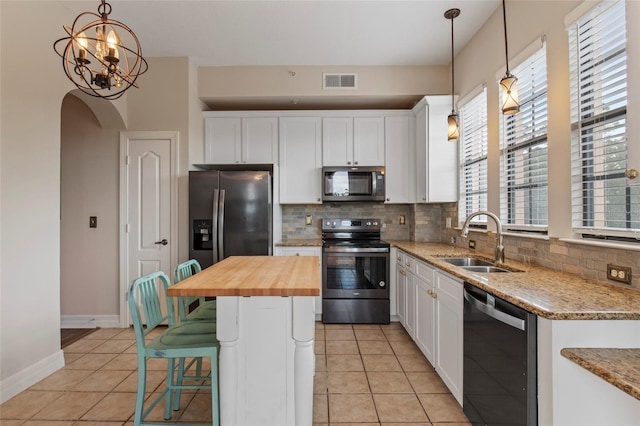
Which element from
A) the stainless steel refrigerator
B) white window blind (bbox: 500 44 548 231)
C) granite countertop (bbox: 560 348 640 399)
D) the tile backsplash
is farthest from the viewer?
the stainless steel refrigerator

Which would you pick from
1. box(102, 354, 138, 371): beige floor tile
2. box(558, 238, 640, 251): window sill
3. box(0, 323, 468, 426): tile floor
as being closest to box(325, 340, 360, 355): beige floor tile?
box(0, 323, 468, 426): tile floor

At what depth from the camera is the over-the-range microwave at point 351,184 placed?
3.44 meters

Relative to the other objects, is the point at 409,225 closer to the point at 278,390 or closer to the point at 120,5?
the point at 278,390

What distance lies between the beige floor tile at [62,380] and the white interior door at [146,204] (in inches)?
35.7

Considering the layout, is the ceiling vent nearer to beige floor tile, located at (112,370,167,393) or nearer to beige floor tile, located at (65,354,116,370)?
beige floor tile, located at (112,370,167,393)

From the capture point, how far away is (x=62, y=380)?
86.7 inches

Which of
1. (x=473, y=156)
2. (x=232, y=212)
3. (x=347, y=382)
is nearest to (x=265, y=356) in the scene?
(x=347, y=382)

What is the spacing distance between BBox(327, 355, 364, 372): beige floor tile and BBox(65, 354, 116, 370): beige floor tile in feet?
6.16

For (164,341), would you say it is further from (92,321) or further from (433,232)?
(433,232)

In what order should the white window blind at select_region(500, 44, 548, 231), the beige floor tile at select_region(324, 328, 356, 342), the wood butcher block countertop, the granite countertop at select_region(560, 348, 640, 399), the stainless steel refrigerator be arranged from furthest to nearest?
1. the stainless steel refrigerator
2. the beige floor tile at select_region(324, 328, 356, 342)
3. the white window blind at select_region(500, 44, 548, 231)
4. the wood butcher block countertop
5. the granite countertop at select_region(560, 348, 640, 399)

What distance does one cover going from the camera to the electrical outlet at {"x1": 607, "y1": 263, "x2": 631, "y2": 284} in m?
1.39

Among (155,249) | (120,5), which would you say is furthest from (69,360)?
(120,5)

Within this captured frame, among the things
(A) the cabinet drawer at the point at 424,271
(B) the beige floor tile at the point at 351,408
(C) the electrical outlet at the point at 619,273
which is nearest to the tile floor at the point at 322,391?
(B) the beige floor tile at the point at 351,408

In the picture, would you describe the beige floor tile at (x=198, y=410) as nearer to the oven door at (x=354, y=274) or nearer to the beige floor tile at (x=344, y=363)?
the beige floor tile at (x=344, y=363)
